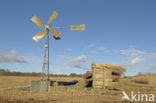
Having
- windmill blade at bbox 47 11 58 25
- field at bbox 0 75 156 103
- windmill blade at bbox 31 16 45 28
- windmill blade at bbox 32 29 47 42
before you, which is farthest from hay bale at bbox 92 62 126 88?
windmill blade at bbox 31 16 45 28

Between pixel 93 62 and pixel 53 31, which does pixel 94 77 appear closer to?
pixel 93 62

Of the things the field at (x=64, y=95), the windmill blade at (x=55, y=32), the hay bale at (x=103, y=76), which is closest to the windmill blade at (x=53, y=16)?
the windmill blade at (x=55, y=32)

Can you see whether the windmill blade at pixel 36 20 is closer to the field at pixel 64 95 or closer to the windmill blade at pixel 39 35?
the windmill blade at pixel 39 35

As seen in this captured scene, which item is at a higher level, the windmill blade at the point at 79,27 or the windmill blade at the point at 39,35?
the windmill blade at the point at 79,27

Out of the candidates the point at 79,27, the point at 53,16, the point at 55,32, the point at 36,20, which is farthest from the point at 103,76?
the point at 36,20

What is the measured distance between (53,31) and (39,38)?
1.27 meters

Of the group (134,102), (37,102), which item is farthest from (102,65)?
(37,102)

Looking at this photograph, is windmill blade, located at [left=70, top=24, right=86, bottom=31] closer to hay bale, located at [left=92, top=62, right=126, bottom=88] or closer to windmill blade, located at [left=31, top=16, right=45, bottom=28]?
windmill blade, located at [left=31, top=16, right=45, bottom=28]

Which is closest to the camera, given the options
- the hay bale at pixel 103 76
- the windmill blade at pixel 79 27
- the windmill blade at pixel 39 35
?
the windmill blade at pixel 79 27

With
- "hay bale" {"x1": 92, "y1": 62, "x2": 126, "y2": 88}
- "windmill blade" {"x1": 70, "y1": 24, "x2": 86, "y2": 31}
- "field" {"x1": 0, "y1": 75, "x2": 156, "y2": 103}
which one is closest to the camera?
"field" {"x1": 0, "y1": 75, "x2": 156, "y2": 103}

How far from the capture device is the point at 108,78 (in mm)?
16609

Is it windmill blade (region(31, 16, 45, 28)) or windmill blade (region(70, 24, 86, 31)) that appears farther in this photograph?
windmill blade (region(31, 16, 45, 28))

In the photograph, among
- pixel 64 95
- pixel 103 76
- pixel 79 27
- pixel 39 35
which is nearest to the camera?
pixel 64 95

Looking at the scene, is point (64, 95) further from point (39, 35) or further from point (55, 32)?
point (39, 35)
